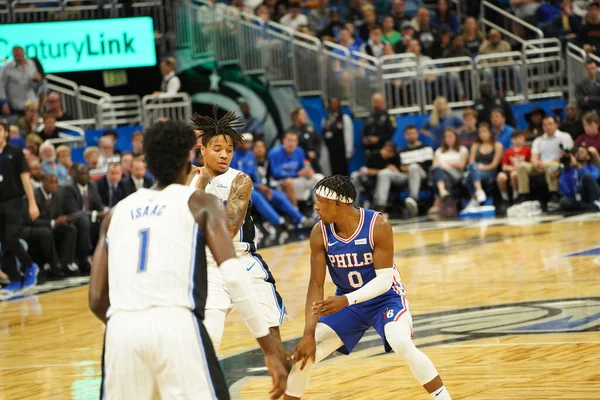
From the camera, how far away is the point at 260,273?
659cm

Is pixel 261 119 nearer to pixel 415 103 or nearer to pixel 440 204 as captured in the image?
pixel 415 103

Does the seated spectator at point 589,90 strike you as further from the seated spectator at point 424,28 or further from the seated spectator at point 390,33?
the seated spectator at point 390,33

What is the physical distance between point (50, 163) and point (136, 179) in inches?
50.6

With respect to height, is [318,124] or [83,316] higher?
[318,124]

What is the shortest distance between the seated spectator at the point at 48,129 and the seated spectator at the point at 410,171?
5.41 meters

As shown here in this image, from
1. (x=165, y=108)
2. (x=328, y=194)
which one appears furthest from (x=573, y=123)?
(x=328, y=194)

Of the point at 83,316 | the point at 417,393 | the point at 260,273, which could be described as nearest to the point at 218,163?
the point at 260,273

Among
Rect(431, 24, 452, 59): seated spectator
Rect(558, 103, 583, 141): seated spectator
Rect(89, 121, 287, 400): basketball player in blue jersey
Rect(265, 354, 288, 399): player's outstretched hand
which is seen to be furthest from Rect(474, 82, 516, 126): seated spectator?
Rect(265, 354, 288, 399): player's outstretched hand

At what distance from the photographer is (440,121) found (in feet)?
63.2

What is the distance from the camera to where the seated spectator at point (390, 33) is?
2150 cm

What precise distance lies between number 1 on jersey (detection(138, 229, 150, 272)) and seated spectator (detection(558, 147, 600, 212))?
13.5m

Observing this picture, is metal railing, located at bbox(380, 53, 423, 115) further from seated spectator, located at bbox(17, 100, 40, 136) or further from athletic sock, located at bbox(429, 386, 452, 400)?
athletic sock, located at bbox(429, 386, 452, 400)

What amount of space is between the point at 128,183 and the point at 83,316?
460 cm

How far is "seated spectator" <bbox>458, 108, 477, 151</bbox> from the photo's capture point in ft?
61.0
